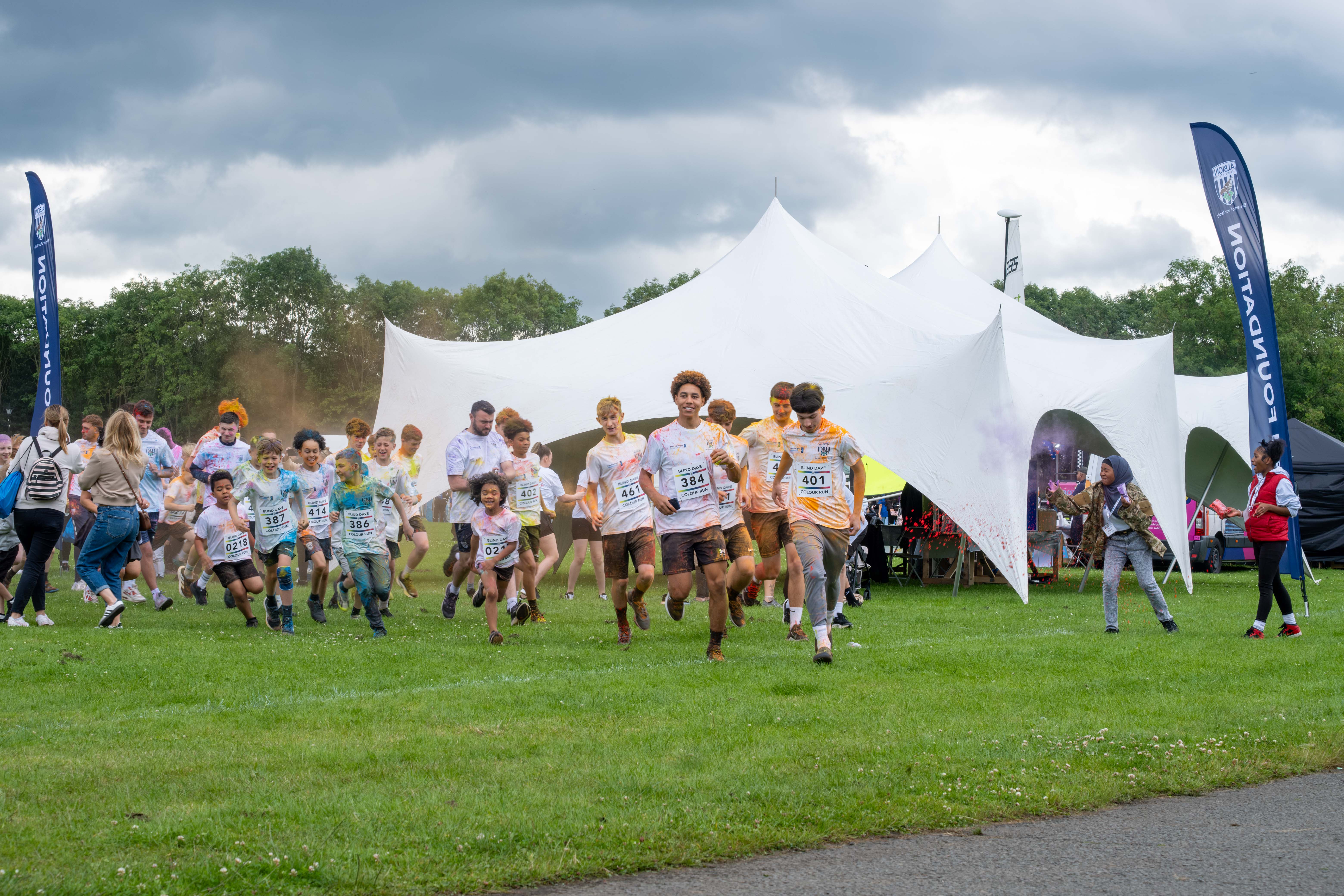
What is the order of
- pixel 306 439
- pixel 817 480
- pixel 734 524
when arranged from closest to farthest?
pixel 817 480
pixel 734 524
pixel 306 439

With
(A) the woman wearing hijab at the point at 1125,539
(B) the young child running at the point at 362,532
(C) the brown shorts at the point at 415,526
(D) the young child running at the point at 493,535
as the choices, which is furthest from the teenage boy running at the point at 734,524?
(C) the brown shorts at the point at 415,526

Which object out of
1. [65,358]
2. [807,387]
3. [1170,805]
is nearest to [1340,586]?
[807,387]

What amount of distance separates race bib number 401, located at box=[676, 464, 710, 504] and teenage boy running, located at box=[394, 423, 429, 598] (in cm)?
413

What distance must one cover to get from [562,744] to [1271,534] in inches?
286

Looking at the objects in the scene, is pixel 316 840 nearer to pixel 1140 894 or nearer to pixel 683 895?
pixel 683 895

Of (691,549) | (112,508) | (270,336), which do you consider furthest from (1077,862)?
(270,336)

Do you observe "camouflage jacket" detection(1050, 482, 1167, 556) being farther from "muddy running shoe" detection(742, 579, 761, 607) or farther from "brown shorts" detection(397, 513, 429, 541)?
"brown shorts" detection(397, 513, 429, 541)

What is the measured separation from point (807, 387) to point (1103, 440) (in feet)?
37.5

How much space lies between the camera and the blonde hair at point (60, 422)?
1044 centimetres

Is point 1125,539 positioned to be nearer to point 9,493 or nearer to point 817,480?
point 817,480

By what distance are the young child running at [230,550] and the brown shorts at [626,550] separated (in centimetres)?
296

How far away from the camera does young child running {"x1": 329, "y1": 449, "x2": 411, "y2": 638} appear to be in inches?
385

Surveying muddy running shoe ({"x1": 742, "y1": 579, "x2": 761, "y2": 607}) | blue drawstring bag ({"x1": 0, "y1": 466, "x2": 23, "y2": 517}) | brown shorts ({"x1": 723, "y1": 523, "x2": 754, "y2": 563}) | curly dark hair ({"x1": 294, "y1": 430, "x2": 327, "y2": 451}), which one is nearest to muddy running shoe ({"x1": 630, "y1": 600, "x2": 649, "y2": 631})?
brown shorts ({"x1": 723, "y1": 523, "x2": 754, "y2": 563})

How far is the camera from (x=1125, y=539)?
10617 millimetres
